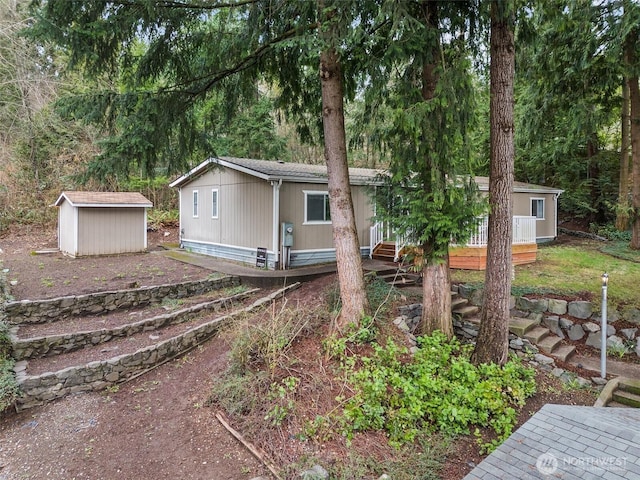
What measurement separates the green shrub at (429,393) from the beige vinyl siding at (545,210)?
10736 mm

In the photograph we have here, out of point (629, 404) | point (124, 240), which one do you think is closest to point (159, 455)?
point (629, 404)

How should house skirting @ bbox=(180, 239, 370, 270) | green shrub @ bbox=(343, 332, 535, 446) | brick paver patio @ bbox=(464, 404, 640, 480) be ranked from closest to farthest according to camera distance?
brick paver patio @ bbox=(464, 404, 640, 480) < green shrub @ bbox=(343, 332, 535, 446) < house skirting @ bbox=(180, 239, 370, 270)

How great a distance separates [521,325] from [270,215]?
253 inches

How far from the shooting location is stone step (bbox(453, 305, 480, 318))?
21.2 ft

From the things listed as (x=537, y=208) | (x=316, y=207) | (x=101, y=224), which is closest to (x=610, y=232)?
(x=537, y=208)

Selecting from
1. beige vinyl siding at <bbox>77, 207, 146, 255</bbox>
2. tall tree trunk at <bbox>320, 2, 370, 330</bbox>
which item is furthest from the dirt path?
beige vinyl siding at <bbox>77, 207, 146, 255</bbox>

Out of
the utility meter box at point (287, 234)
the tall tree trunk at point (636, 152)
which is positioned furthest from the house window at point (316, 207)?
the tall tree trunk at point (636, 152)

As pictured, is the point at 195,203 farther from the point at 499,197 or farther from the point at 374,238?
the point at 499,197

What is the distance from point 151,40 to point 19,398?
5583 millimetres

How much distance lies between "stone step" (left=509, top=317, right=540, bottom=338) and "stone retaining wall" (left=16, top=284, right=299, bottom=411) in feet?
15.1

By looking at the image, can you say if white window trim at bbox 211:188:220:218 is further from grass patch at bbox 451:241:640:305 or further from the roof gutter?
grass patch at bbox 451:241:640:305

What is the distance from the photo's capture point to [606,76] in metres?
9.64

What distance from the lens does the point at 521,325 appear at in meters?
6.14

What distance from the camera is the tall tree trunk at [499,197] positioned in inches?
191
